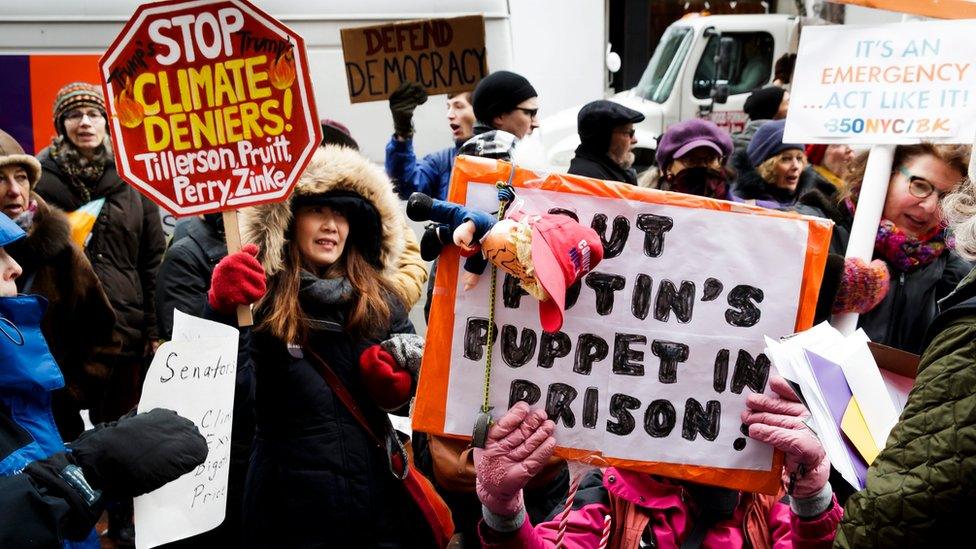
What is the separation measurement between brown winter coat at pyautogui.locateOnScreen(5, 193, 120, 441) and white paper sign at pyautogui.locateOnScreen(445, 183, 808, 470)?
2621 mm

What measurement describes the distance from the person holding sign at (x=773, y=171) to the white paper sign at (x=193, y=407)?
3.67m

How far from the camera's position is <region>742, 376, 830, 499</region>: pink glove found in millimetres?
2213

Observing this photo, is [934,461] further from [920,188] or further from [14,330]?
[920,188]

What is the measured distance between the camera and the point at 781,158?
5594 mm

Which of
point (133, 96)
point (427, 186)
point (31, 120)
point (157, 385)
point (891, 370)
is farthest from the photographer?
point (31, 120)

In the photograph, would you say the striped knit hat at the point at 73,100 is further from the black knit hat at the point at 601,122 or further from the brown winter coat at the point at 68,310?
the black knit hat at the point at 601,122

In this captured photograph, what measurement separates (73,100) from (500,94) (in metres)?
2.48

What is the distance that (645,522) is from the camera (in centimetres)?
240

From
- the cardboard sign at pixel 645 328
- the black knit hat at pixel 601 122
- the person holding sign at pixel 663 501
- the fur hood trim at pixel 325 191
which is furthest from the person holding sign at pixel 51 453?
the black knit hat at pixel 601 122

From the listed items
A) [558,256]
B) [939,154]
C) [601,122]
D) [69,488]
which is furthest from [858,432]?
[601,122]

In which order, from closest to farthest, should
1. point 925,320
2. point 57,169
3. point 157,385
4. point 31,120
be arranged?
point 157,385 < point 925,320 < point 57,169 < point 31,120

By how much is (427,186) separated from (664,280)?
3598mm

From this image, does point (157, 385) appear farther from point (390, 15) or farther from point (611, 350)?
point (390, 15)

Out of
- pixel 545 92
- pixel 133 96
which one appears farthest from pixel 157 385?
pixel 545 92
